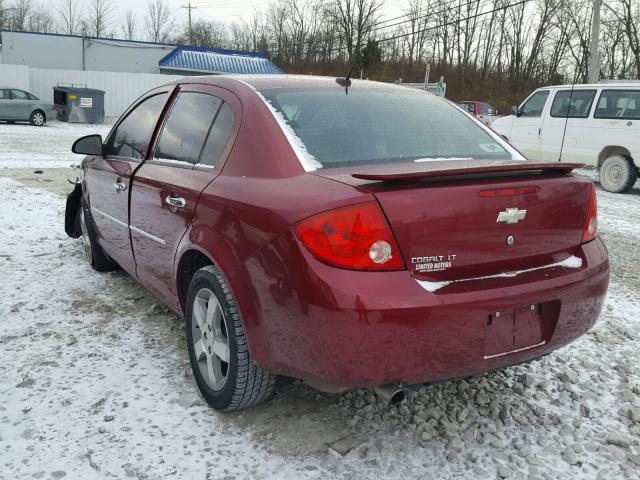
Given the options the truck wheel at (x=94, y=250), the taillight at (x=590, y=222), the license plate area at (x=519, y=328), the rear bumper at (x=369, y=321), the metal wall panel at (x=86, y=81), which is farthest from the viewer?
the metal wall panel at (x=86, y=81)

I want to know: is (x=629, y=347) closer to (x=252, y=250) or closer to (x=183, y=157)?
(x=252, y=250)

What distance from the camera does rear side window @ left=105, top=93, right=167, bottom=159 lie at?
3.68m

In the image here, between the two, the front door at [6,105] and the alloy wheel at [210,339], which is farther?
the front door at [6,105]

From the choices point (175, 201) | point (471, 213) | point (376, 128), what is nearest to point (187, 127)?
point (175, 201)

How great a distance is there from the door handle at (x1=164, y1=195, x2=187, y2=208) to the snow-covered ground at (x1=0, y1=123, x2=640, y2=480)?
0.91 meters

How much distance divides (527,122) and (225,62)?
2670 centimetres

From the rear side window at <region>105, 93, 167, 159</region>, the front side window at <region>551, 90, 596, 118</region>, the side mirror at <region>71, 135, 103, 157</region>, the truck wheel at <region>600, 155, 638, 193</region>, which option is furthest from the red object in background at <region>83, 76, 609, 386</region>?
the front side window at <region>551, 90, 596, 118</region>

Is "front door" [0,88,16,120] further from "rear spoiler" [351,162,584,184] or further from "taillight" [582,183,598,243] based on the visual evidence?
"taillight" [582,183,598,243]

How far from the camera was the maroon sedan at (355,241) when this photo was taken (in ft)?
6.97

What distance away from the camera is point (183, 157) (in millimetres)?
3166

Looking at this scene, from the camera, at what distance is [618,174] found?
439 inches

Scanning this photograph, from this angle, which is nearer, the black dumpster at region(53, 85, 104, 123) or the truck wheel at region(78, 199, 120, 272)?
the truck wheel at region(78, 199, 120, 272)

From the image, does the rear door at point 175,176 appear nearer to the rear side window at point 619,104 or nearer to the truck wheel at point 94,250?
the truck wheel at point 94,250

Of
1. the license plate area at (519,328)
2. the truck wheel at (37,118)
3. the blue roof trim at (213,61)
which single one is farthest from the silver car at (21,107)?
the license plate area at (519,328)
